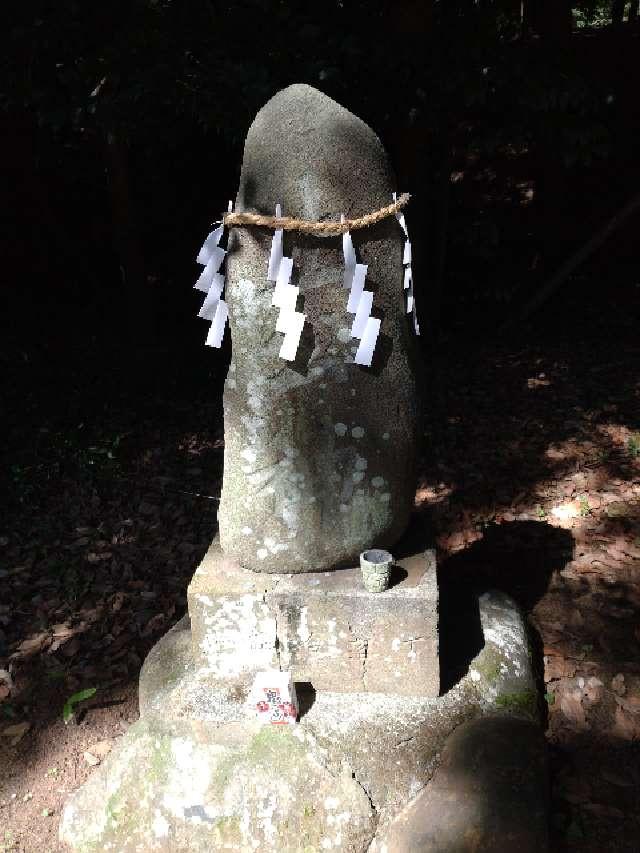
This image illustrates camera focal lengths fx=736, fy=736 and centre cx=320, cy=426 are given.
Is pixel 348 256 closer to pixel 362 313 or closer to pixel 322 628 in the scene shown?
pixel 362 313

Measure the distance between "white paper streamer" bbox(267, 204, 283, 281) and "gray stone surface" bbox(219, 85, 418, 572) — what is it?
0.04 metres

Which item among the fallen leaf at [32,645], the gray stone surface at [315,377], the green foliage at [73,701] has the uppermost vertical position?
the gray stone surface at [315,377]

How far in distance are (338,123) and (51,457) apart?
14.0 feet

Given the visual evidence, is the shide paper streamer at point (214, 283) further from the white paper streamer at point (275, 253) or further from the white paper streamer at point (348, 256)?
the white paper streamer at point (348, 256)

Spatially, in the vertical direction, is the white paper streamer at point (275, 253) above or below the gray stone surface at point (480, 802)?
above

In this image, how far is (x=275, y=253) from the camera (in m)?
2.47

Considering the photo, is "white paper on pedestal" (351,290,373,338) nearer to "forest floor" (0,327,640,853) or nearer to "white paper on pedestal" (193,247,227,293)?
"white paper on pedestal" (193,247,227,293)

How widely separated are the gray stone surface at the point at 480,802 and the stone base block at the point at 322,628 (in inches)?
12.0

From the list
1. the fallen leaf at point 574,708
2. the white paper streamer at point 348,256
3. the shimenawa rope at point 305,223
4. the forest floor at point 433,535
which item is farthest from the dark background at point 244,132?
the fallen leaf at point 574,708

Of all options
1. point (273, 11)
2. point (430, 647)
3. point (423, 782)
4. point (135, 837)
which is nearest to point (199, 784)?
point (135, 837)

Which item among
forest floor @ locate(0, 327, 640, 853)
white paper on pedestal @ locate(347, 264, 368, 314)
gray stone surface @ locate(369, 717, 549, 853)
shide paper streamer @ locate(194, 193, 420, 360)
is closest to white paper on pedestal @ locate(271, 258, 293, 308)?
shide paper streamer @ locate(194, 193, 420, 360)

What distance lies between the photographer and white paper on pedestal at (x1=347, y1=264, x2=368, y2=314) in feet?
8.23

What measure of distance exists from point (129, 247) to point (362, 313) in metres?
5.27

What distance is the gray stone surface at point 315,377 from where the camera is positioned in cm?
249
